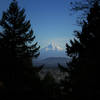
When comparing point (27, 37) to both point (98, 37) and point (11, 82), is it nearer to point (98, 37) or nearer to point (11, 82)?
point (11, 82)

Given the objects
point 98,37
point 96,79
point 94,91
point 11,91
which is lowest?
point 11,91

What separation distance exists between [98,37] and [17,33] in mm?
11479

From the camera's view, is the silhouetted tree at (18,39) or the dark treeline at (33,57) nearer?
the dark treeline at (33,57)

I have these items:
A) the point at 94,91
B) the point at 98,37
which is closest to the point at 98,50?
the point at 98,37

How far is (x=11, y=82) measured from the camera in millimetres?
8922

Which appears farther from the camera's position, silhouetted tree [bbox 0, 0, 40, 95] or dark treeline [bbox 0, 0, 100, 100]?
silhouetted tree [bbox 0, 0, 40, 95]

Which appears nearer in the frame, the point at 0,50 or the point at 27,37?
the point at 0,50

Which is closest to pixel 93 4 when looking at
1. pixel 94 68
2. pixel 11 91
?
pixel 94 68

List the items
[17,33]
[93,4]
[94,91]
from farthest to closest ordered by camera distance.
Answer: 1. [17,33]
2. [93,4]
3. [94,91]

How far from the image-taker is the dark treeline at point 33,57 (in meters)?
5.88

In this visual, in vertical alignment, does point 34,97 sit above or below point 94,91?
below

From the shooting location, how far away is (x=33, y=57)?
16.1 metres

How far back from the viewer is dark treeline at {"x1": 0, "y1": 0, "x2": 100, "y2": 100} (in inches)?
231

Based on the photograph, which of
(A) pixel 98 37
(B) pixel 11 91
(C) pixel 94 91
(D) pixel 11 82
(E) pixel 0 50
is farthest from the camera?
(E) pixel 0 50
